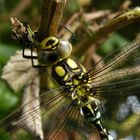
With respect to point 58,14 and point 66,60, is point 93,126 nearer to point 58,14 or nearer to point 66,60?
point 66,60

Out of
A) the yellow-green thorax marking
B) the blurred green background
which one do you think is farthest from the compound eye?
the blurred green background

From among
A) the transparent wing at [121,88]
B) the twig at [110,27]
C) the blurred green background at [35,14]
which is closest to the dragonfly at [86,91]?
the transparent wing at [121,88]

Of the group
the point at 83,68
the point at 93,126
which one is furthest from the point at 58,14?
the point at 93,126

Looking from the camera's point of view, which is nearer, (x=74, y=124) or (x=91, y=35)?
(x=74, y=124)

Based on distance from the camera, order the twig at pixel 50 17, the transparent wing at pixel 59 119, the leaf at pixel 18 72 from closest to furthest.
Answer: the twig at pixel 50 17 → the transparent wing at pixel 59 119 → the leaf at pixel 18 72

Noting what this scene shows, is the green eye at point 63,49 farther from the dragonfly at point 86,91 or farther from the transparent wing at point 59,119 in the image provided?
the transparent wing at point 59,119

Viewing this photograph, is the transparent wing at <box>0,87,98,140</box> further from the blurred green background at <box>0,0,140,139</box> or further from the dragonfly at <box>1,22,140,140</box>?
the blurred green background at <box>0,0,140,139</box>

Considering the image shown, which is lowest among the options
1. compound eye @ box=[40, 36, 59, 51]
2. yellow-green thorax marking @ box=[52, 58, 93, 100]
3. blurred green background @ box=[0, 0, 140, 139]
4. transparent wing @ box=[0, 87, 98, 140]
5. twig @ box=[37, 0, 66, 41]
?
transparent wing @ box=[0, 87, 98, 140]
